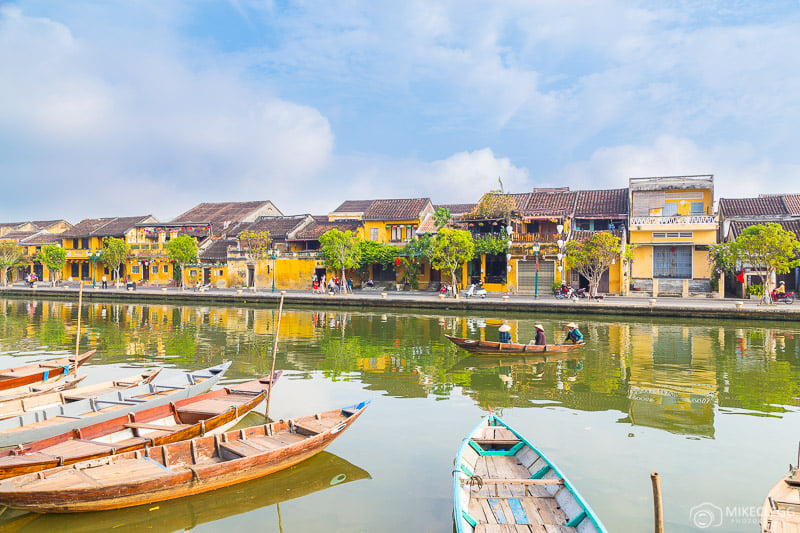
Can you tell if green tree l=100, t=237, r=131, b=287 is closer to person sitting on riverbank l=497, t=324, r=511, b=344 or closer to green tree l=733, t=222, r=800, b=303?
person sitting on riverbank l=497, t=324, r=511, b=344

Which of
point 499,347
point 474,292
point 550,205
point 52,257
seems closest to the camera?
point 499,347

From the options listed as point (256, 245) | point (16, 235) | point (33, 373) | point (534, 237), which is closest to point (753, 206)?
point (534, 237)

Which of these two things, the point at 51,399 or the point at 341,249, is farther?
the point at 341,249

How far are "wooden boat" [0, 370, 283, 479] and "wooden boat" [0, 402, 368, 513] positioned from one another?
520 millimetres

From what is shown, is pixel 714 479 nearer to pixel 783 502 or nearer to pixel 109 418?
pixel 783 502

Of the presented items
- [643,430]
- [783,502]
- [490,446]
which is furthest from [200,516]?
[643,430]

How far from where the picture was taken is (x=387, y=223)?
4531 cm

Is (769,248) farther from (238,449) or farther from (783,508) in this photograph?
(238,449)

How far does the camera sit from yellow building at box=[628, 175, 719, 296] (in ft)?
115

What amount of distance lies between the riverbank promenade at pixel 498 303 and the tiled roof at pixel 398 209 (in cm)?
690

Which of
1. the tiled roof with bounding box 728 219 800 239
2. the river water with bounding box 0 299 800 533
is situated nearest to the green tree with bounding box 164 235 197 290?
the river water with bounding box 0 299 800 533

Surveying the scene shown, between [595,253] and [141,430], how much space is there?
2742 centimetres

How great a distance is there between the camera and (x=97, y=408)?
966cm

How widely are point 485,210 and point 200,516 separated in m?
34.6
